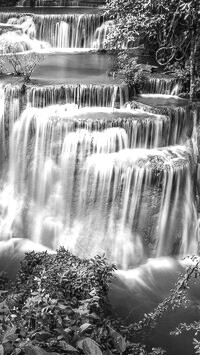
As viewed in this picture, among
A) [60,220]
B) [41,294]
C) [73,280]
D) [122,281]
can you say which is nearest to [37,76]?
[60,220]

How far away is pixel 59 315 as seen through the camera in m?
4.62

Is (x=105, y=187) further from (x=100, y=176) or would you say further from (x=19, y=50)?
(x=19, y=50)

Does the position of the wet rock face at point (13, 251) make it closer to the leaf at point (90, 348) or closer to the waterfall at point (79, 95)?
the waterfall at point (79, 95)

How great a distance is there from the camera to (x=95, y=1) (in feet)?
79.7

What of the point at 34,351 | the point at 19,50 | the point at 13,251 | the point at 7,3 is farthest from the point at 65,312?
the point at 7,3

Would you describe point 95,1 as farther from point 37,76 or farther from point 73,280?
→ point 73,280

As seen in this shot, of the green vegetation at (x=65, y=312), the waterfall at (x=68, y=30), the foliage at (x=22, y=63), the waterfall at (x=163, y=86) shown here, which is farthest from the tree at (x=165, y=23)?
the green vegetation at (x=65, y=312)

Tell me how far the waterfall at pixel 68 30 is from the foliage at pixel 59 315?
1236 cm

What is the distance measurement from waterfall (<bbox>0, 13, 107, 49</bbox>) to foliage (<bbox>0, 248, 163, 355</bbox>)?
1236 centimetres

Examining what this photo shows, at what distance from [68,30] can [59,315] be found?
1624 centimetres

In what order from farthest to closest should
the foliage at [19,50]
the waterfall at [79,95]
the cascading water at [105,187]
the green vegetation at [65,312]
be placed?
the foliage at [19,50], the waterfall at [79,95], the cascading water at [105,187], the green vegetation at [65,312]

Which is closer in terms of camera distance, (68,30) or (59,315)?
(59,315)

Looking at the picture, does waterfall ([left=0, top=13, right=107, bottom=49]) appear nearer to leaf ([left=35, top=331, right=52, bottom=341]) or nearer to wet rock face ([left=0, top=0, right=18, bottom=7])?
wet rock face ([left=0, top=0, right=18, bottom=7])

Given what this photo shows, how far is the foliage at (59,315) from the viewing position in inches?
142
